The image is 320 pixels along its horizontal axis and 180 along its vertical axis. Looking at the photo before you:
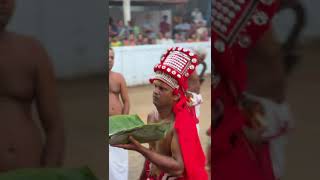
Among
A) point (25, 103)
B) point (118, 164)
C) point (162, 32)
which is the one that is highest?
point (162, 32)

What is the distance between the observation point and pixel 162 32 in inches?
120

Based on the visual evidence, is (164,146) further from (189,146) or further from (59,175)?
(59,175)

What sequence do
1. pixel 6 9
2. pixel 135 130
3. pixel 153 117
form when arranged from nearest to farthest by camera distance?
1. pixel 6 9
2. pixel 135 130
3. pixel 153 117

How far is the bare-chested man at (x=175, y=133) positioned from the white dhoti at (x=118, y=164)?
269mm

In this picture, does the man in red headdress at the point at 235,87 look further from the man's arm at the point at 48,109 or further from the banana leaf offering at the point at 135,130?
the man's arm at the point at 48,109

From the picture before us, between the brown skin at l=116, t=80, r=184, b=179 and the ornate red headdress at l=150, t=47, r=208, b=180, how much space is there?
0.02 m

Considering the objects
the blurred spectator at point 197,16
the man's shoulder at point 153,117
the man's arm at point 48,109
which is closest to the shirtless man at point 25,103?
the man's arm at point 48,109

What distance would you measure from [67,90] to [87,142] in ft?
0.76

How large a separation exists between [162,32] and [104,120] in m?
0.90

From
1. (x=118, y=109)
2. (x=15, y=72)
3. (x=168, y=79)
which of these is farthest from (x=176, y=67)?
(x=15, y=72)

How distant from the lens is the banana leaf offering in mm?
2672

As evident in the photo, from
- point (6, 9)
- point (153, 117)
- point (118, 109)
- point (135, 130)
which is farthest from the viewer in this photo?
point (118, 109)

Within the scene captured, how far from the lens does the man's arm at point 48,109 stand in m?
2.18

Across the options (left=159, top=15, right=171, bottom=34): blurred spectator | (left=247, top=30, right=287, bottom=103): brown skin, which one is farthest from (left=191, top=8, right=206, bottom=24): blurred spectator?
(left=247, top=30, right=287, bottom=103): brown skin
